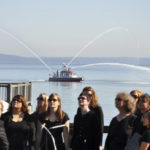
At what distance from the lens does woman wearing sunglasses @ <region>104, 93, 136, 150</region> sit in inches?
310

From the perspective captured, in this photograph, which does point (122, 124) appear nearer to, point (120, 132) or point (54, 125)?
point (120, 132)

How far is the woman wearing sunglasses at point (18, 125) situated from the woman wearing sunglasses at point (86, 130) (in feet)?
2.32

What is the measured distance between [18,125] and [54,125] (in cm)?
55

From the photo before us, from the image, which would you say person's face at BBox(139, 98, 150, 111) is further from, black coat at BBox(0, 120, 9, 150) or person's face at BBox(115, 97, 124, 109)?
black coat at BBox(0, 120, 9, 150)

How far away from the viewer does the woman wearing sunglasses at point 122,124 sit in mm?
7875

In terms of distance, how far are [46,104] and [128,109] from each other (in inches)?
59.5

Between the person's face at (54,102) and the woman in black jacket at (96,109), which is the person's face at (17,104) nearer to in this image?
the person's face at (54,102)

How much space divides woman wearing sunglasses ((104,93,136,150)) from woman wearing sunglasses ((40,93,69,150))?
0.86 m

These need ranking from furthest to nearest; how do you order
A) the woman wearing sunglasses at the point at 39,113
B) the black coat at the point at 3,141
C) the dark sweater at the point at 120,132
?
the woman wearing sunglasses at the point at 39,113, the black coat at the point at 3,141, the dark sweater at the point at 120,132

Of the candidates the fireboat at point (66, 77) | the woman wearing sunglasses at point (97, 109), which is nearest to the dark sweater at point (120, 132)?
the woman wearing sunglasses at point (97, 109)

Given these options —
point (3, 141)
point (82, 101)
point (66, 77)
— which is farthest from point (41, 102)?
point (66, 77)

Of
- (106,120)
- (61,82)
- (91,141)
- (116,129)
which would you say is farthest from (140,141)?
(61,82)

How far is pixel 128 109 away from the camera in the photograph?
793 centimetres

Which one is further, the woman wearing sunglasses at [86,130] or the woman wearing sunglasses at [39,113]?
the woman wearing sunglasses at [39,113]
